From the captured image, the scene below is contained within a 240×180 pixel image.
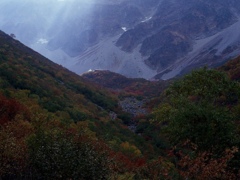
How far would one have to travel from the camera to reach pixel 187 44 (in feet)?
620

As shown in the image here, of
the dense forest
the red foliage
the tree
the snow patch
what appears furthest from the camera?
the snow patch

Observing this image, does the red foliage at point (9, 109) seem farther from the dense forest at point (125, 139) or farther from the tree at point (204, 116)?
the tree at point (204, 116)

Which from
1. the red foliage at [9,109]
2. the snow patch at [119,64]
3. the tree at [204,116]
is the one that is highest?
the snow patch at [119,64]

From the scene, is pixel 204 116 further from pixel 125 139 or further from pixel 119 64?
pixel 119 64

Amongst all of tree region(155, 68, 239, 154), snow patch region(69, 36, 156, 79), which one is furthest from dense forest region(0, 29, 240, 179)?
snow patch region(69, 36, 156, 79)

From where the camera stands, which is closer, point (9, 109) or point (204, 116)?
point (204, 116)

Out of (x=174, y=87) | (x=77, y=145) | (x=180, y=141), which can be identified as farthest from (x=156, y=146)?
(x=77, y=145)

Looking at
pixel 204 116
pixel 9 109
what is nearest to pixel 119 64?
pixel 9 109

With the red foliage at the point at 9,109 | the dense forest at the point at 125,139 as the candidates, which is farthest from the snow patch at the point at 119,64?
the red foliage at the point at 9,109

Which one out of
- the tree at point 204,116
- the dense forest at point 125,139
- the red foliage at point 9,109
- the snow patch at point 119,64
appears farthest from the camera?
the snow patch at point 119,64

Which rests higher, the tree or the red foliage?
the red foliage

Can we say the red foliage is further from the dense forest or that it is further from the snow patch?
the snow patch

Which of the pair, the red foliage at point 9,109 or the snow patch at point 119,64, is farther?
the snow patch at point 119,64

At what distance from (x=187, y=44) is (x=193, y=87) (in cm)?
17660
